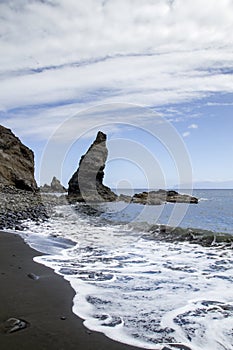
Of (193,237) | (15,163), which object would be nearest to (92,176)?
(15,163)

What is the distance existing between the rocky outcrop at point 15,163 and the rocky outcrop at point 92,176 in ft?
43.0

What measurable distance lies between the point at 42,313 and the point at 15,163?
147 feet

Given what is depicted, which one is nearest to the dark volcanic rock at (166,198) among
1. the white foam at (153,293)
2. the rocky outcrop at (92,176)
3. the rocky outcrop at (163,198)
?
the rocky outcrop at (163,198)

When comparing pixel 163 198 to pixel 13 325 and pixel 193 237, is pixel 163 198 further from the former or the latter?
pixel 13 325

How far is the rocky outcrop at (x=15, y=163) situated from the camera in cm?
4375

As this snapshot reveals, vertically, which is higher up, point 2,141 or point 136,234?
point 2,141

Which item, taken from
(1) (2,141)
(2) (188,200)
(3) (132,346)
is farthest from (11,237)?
(2) (188,200)

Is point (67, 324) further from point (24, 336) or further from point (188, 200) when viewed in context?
point (188, 200)

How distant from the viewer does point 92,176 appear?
6519 centimetres

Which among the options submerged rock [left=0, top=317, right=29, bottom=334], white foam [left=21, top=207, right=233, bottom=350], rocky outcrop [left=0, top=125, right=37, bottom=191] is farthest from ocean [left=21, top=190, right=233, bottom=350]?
rocky outcrop [left=0, top=125, right=37, bottom=191]

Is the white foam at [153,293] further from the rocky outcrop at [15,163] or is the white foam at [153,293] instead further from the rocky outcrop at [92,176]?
the rocky outcrop at [92,176]

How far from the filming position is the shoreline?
3555 millimetres

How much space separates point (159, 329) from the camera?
4.13m

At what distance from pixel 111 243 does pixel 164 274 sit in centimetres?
488
